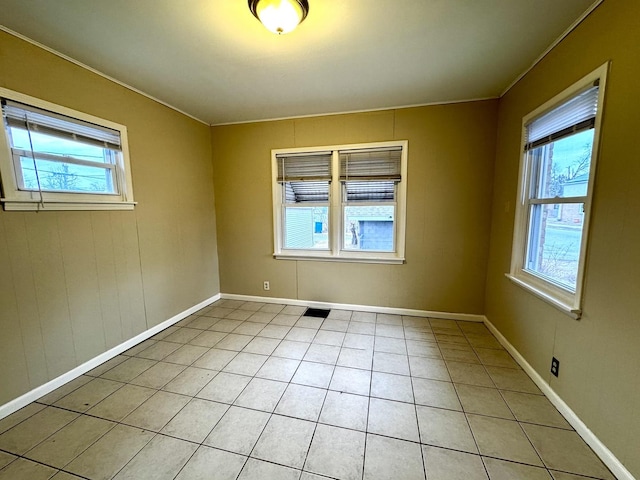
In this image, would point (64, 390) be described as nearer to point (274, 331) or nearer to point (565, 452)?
point (274, 331)

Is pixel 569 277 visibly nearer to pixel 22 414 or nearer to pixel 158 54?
pixel 158 54

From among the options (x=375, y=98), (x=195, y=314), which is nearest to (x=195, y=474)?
(x=195, y=314)

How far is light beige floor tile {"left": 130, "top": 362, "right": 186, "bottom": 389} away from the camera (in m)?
1.96

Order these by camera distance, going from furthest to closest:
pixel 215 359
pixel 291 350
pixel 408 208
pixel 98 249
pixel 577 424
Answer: pixel 408 208
pixel 291 350
pixel 215 359
pixel 98 249
pixel 577 424

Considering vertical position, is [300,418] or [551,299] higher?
[551,299]

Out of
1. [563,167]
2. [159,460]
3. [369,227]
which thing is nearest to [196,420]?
[159,460]

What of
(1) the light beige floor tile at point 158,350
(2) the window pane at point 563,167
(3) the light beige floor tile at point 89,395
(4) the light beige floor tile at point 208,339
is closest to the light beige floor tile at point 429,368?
(2) the window pane at point 563,167

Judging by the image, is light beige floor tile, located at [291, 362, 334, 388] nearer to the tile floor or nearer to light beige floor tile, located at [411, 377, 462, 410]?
the tile floor

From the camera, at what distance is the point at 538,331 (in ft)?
6.29

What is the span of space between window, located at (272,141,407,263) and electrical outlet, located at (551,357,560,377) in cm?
157

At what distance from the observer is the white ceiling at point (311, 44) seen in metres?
1.49

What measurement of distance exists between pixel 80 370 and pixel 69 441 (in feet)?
2.60

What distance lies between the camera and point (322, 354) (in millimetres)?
2348

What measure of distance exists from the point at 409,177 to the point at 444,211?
56cm
